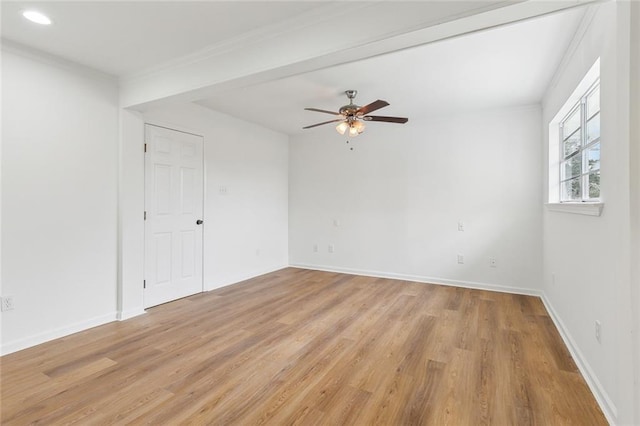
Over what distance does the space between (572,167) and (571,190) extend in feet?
0.77

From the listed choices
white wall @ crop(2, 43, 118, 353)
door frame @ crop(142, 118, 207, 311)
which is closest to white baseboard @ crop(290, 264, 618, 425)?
door frame @ crop(142, 118, 207, 311)

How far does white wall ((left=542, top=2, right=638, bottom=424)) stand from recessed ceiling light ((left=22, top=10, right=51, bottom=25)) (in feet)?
11.3

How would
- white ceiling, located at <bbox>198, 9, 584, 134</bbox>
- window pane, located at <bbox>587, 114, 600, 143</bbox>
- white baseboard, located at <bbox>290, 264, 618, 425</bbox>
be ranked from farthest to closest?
white ceiling, located at <bbox>198, 9, 584, 134</bbox>, window pane, located at <bbox>587, 114, 600, 143</bbox>, white baseboard, located at <bbox>290, 264, 618, 425</bbox>

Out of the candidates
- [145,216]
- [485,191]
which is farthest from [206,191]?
[485,191]

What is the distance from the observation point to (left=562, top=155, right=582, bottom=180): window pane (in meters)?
2.80

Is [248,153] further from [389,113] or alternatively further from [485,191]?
[485,191]

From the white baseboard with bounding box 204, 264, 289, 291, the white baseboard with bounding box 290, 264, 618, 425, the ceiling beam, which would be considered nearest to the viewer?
the ceiling beam

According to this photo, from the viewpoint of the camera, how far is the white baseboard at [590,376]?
1.69m

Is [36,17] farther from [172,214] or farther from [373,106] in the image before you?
[373,106]

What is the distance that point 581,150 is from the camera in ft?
8.77

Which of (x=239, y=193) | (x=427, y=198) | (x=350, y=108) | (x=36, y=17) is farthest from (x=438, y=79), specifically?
(x=36, y=17)

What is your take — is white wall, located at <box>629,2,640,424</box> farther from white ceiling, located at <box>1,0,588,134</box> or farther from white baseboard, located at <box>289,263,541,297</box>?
white baseboard, located at <box>289,263,541,297</box>

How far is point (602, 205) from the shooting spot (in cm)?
183

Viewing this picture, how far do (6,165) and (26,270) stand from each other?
887 mm
